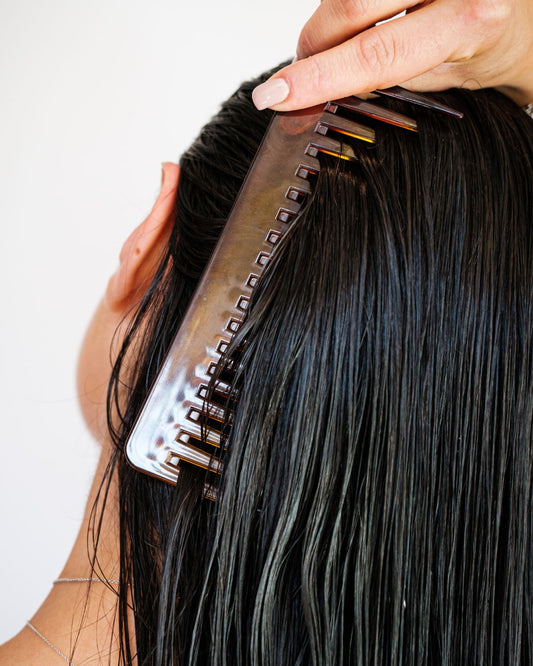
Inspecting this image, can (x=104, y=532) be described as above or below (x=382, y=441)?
below

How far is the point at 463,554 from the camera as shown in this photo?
2.48ft

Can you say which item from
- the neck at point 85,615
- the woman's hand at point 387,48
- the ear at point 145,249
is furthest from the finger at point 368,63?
the neck at point 85,615

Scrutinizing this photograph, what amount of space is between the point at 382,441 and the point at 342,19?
1.81 ft

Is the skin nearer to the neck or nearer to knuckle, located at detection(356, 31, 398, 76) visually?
the neck

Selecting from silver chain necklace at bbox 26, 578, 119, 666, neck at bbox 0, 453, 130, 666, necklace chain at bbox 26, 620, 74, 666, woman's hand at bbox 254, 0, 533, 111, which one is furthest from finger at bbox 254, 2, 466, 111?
necklace chain at bbox 26, 620, 74, 666

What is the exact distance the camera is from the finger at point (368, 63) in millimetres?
775

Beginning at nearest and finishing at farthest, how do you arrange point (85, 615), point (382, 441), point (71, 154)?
point (382, 441) → point (85, 615) → point (71, 154)

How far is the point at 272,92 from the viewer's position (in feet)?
2.59

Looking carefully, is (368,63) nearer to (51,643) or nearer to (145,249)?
(145,249)

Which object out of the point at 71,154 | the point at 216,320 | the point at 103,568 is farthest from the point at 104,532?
the point at 71,154

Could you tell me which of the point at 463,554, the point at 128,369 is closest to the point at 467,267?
the point at 463,554

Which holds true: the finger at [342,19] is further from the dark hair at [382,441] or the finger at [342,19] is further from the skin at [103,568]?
the skin at [103,568]

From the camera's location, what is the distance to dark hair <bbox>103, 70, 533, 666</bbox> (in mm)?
719

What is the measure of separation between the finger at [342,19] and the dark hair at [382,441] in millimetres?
166
